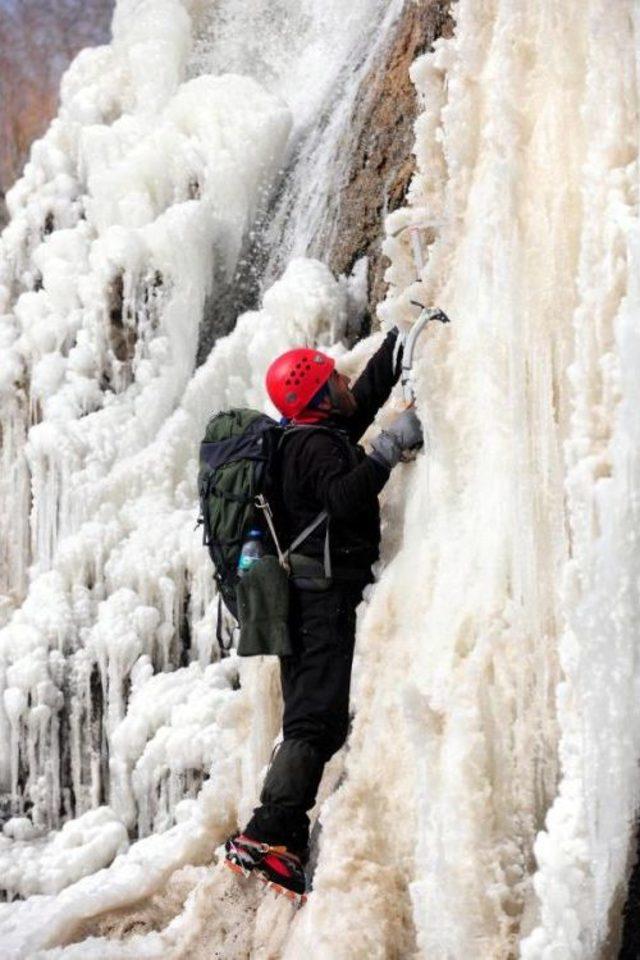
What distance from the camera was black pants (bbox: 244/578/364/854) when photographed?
3609mm

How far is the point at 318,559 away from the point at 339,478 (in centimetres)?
33

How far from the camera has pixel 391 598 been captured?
3.56 meters

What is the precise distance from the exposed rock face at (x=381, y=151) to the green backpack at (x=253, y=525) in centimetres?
174

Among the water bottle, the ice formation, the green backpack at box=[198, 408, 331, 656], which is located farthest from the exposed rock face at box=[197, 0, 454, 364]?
the water bottle

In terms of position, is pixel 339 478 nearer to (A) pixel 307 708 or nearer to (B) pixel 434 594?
(B) pixel 434 594

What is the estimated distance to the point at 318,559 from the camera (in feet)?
12.4

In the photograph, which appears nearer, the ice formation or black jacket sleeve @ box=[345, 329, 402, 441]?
the ice formation

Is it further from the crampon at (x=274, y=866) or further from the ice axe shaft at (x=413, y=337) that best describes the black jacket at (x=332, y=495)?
the crampon at (x=274, y=866)

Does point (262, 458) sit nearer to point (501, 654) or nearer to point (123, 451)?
point (501, 654)

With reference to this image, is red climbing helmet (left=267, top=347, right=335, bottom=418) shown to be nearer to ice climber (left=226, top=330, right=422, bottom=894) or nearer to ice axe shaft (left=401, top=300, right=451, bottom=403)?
ice climber (left=226, top=330, right=422, bottom=894)

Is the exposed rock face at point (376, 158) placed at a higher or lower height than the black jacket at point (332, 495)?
higher

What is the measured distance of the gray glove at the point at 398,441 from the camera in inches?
139

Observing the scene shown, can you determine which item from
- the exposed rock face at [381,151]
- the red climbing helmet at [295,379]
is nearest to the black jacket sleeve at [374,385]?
the red climbing helmet at [295,379]

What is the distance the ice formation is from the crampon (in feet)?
0.45
